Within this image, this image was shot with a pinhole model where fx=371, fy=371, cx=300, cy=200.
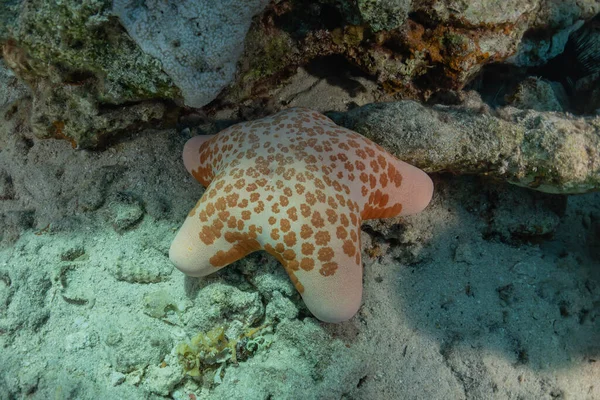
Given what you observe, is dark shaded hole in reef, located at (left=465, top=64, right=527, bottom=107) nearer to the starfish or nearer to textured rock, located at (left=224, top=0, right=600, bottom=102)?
textured rock, located at (left=224, top=0, right=600, bottom=102)

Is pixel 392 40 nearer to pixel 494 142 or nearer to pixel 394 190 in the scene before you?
pixel 494 142

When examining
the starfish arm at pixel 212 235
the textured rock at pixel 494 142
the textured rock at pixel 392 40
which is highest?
the textured rock at pixel 392 40

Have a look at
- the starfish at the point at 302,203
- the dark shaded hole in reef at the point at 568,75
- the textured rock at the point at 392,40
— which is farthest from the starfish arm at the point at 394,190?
the dark shaded hole in reef at the point at 568,75

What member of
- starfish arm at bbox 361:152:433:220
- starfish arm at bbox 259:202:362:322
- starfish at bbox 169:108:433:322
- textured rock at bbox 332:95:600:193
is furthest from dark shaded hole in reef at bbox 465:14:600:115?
starfish arm at bbox 259:202:362:322

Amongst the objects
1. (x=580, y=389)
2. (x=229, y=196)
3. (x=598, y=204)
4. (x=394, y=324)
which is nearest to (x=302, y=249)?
(x=229, y=196)

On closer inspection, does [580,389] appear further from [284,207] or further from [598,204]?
[284,207]

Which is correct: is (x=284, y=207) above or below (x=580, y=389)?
above

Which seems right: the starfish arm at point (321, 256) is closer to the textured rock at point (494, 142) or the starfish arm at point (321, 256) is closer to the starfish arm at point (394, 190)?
the starfish arm at point (394, 190)
